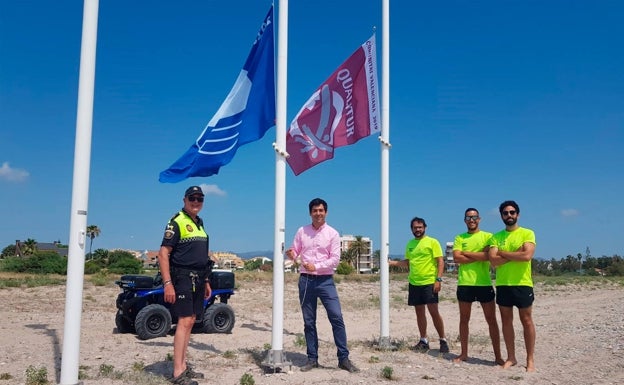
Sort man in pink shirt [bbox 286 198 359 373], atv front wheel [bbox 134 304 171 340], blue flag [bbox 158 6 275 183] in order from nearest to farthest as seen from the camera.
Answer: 1. man in pink shirt [bbox 286 198 359 373]
2. blue flag [bbox 158 6 275 183]
3. atv front wheel [bbox 134 304 171 340]

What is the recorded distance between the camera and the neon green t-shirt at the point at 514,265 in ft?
22.8

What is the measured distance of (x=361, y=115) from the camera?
8289 mm

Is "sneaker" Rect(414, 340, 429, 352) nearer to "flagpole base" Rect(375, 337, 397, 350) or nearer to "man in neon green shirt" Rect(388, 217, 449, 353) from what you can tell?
"man in neon green shirt" Rect(388, 217, 449, 353)

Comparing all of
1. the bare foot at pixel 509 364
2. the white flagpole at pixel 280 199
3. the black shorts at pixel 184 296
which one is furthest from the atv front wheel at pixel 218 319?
the bare foot at pixel 509 364

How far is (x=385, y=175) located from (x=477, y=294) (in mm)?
2364

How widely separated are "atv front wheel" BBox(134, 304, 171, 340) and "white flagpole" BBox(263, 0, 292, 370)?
3.47 meters

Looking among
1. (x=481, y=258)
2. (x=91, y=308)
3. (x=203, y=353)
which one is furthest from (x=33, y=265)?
(x=481, y=258)

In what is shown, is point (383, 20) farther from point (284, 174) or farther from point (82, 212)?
point (82, 212)

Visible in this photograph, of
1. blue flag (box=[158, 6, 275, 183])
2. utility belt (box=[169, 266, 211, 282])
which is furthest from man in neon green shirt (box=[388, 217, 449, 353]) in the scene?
utility belt (box=[169, 266, 211, 282])

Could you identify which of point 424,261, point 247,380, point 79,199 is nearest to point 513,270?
point 424,261

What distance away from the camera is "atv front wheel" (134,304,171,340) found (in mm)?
9461

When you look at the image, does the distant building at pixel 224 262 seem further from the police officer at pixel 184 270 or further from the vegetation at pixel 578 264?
the vegetation at pixel 578 264

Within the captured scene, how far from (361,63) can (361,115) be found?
852mm

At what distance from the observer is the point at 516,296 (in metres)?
6.93
